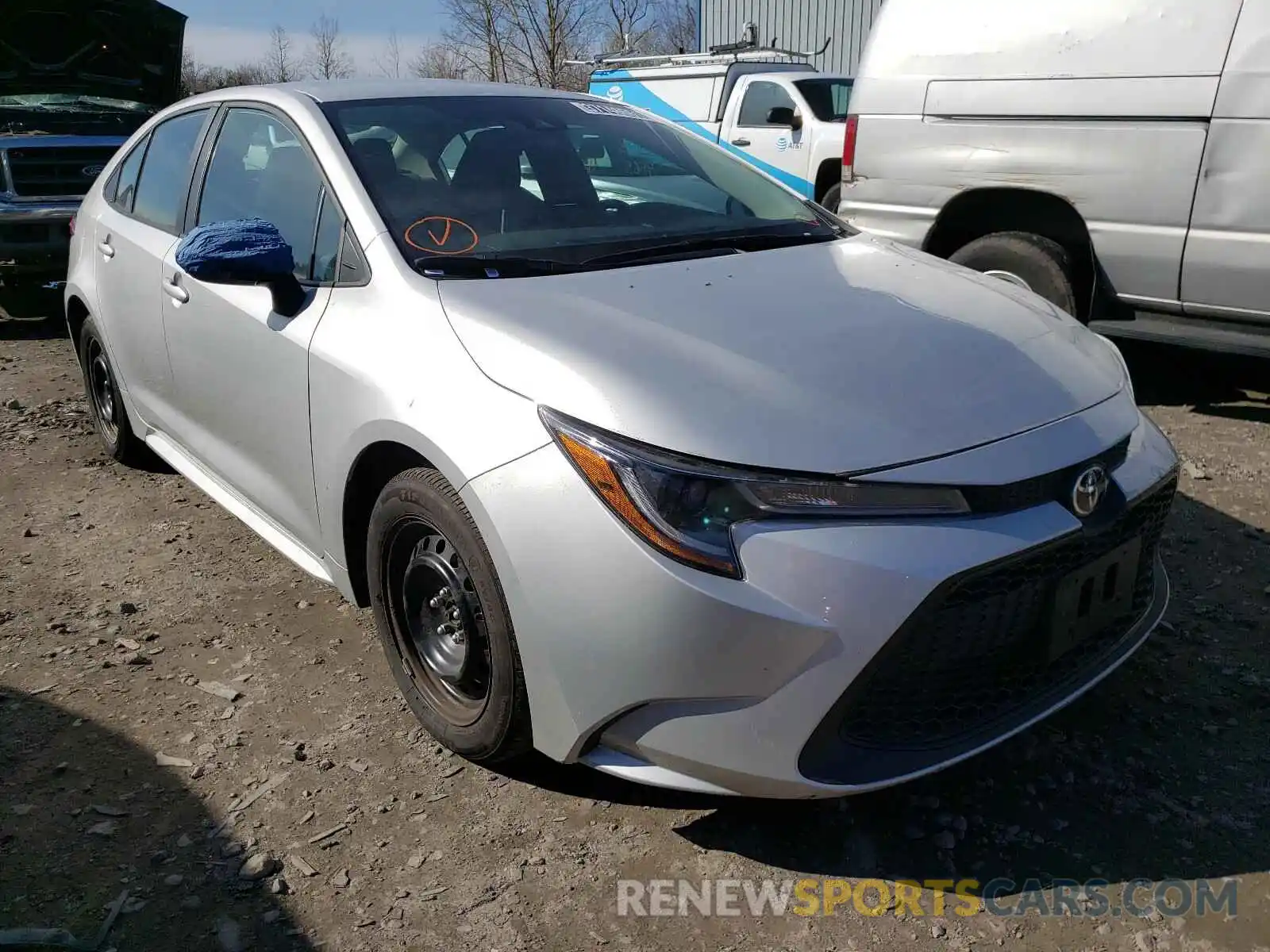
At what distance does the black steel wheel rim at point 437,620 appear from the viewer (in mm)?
2340

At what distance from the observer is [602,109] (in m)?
3.53

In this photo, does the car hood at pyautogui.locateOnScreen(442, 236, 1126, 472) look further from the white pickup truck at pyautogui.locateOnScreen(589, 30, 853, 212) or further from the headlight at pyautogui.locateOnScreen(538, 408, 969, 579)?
the white pickup truck at pyautogui.locateOnScreen(589, 30, 853, 212)

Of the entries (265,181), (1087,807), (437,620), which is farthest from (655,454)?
(265,181)

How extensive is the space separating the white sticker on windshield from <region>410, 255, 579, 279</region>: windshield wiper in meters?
1.02

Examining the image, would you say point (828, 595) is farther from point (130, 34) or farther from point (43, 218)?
point (130, 34)

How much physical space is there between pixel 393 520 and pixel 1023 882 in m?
1.57

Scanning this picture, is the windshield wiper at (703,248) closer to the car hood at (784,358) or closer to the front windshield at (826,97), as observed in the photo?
the car hood at (784,358)

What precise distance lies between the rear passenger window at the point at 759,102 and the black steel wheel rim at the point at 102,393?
715 centimetres

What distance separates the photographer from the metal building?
20719mm

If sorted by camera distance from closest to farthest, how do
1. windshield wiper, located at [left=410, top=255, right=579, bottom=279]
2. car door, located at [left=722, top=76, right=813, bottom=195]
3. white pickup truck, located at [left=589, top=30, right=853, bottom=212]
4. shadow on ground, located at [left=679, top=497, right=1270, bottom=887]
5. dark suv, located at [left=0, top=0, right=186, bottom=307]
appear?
shadow on ground, located at [left=679, top=497, right=1270, bottom=887] < windshield wiper, located at [left=410, top=255, right=579, bottom=279] < dark suv, located at [left=0, top=0, right=186, bottom=307] < white pickup truck, located at [left=589, top=30, right=853, bottom=212] < car door, located at [left=722, top=76, right=813, bottom=195]

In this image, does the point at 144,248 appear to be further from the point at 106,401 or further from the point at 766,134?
the point at 766,134

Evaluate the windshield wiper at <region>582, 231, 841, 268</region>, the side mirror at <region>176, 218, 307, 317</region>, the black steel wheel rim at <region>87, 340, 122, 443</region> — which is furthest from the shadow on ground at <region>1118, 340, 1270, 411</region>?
the black steel wheel rim at <region>87, 340, 122, 443</region>

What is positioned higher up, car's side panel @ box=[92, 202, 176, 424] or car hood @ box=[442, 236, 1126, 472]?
car hood @ box=[442, 236, 1126, 472]

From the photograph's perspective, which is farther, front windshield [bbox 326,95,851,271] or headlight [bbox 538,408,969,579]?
front windshield [bbox 326,95,851,271]
